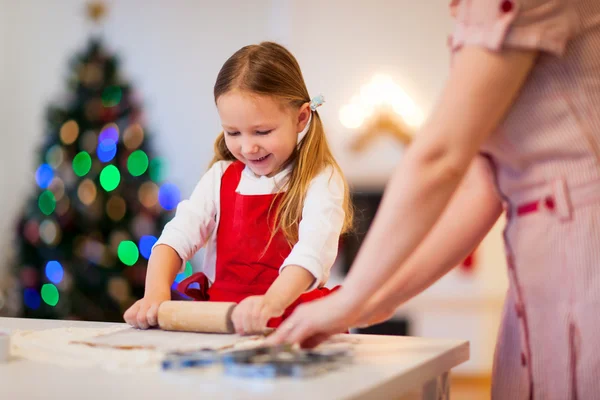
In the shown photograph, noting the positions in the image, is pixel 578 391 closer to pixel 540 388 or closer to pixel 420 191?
pixel 540 388

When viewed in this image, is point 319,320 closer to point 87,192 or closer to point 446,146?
point 446,146

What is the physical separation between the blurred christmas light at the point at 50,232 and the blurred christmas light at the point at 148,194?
0.56 metres

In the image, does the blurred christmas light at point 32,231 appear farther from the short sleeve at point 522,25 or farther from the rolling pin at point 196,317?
the short sleeve at point 522,25

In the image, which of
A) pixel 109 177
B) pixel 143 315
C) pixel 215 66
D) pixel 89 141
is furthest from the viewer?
pixel 215 66

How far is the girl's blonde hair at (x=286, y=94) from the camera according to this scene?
1564 millimetres

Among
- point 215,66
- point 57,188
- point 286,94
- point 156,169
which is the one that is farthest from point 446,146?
point 215,66

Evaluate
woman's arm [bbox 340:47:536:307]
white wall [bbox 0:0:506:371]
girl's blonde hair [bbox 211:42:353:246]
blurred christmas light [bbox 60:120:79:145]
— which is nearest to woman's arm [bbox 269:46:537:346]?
→ woman's arm [bbox 340:47:536:307]

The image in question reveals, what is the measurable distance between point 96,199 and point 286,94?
293 cm

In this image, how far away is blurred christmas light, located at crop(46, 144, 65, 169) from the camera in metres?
4.42

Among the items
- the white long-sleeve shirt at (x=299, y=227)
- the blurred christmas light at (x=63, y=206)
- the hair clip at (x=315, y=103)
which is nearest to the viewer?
the white long-sleeve shirt at (x=299, y=227)

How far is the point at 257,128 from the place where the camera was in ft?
5.03

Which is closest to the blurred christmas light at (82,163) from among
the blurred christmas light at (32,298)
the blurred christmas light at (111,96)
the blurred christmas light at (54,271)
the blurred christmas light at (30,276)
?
the blurred christmas light at (111,96)

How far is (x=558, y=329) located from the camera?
957mm

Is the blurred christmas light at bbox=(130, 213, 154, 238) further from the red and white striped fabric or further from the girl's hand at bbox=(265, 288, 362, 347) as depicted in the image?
the red and white striped fabric
